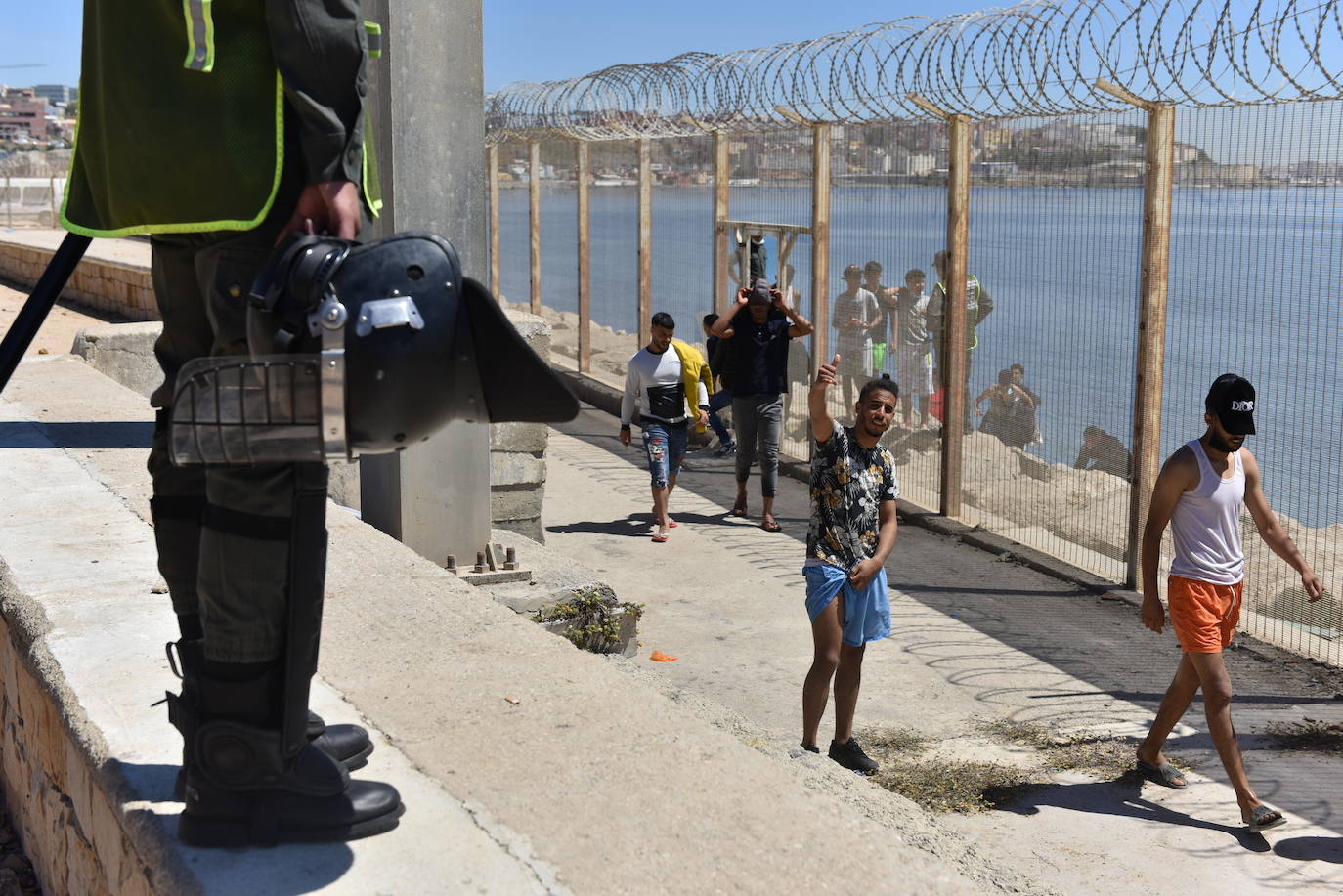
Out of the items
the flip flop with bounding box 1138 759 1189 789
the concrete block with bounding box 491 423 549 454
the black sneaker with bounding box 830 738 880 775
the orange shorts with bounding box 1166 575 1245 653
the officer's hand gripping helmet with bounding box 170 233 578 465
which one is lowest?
the flip flop with bounding box 1138 759 1189 789

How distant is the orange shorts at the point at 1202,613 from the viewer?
5.74 meters

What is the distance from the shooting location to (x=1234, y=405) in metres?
5.74

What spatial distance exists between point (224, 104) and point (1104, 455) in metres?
7.66

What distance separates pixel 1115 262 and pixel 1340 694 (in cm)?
313

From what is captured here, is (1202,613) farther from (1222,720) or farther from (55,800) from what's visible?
(55,800)

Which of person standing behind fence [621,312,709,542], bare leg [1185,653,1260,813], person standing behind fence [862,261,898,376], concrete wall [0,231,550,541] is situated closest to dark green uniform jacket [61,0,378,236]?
concrete wall [0,231,550,541]

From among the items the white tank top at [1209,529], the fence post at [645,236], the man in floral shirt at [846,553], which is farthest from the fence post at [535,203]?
the white tank top at [1209,529]

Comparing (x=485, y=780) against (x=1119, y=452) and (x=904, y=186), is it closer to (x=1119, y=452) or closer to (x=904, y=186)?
(x=1119, y=452)

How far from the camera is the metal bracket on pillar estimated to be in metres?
8.47

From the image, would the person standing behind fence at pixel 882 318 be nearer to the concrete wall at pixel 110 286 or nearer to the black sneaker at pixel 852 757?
the black sneaker at pixel 852 757

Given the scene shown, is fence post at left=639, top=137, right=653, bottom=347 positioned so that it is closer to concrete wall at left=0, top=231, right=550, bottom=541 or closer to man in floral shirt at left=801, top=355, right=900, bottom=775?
concrete wall at left=0, top=231, right=550, bottom=541

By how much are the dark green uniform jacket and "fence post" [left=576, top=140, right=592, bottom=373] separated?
14.5 metres

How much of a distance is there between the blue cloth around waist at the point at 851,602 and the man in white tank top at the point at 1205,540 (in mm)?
1145

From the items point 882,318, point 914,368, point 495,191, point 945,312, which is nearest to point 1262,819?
point 945,312
